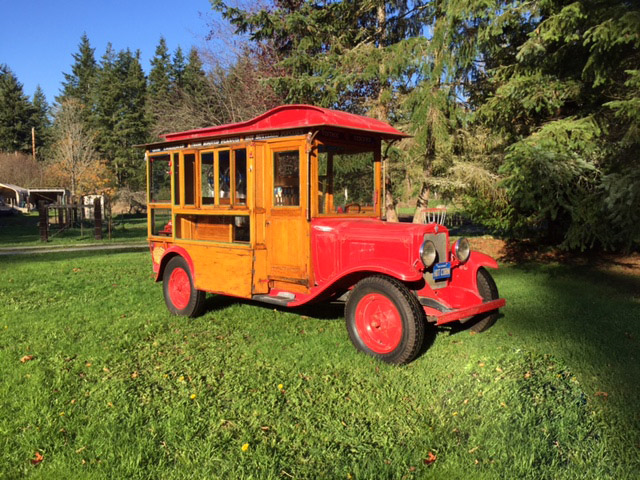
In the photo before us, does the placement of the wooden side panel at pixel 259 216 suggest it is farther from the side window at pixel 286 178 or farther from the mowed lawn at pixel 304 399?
the mowed lawn at pixel 304 399

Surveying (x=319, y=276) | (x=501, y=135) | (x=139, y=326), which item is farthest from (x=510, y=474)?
(x=501, y=135)

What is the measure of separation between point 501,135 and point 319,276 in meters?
7.62

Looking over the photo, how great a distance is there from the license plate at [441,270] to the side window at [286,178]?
1.77 metres

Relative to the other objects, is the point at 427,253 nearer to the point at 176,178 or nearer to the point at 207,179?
the point at 207,179

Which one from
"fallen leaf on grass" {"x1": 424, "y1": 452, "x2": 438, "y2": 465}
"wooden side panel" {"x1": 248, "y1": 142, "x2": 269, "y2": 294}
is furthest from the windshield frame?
"fallen leaf on grass" {"x1": 424, "y1": 452, "x2": 438, "y2": 465}

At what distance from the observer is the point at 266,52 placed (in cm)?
1872

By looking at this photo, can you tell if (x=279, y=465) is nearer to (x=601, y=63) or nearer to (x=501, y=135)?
(x=601, y=63)

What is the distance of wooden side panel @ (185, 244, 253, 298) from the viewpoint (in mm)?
5973

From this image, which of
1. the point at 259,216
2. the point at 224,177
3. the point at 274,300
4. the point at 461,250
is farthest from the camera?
the point at 224,177

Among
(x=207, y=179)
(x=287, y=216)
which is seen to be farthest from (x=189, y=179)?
(x=287, y=216)

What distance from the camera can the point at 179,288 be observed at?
6988 millimetres

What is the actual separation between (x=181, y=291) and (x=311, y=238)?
239 cm

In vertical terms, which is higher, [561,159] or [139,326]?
[561,159]

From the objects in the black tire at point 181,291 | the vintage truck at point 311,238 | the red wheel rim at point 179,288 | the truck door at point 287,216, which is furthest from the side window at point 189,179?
the truck door at point 287,216
